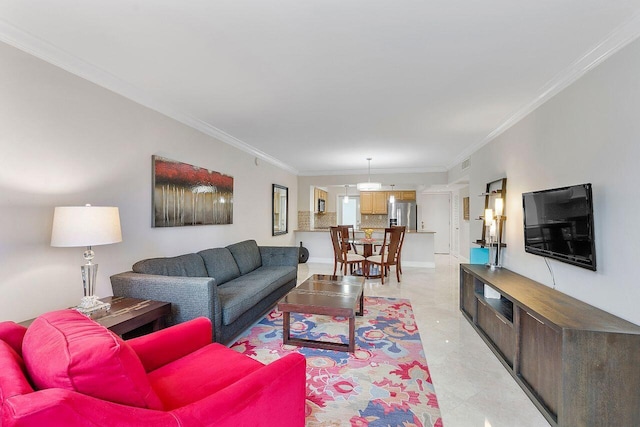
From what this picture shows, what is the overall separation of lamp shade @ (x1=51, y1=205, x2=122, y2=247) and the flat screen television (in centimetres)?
326

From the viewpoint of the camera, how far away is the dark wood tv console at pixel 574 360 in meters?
1.58

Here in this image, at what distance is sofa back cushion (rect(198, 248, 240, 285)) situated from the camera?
3.38 meters

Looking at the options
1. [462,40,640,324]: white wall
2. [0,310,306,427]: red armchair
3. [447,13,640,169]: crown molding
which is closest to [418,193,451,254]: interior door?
[447,13,640,169]: crown molding

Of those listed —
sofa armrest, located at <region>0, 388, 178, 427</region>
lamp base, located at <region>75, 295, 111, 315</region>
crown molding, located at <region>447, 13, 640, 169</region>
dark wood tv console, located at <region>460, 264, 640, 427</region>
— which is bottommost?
dark wood tv console, located at <region>460, 264, 640, 427</region>

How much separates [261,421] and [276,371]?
0.18 metres

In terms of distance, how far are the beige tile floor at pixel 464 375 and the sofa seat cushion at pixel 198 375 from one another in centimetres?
128

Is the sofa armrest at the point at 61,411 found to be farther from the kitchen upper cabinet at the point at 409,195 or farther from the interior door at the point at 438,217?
the interior door at the point at 438,217

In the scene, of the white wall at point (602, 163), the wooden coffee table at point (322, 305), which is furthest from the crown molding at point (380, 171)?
the wooden coffee table at point (322, 305)

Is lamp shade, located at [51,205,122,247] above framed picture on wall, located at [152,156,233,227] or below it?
below

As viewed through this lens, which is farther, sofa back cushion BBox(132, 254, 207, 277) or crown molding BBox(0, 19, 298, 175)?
sofa back cushion BBox(132, 254, 207, 277)

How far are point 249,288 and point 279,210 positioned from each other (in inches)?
132

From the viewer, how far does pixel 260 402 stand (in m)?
1.16

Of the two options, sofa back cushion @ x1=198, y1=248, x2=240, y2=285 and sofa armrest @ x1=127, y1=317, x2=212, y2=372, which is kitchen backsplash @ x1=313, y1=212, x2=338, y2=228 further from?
sofa armrest @ x1=127, y1=317, x2=212, y2=372

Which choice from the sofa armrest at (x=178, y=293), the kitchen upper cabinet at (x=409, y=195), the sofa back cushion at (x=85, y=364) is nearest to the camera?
the sofa back cushion at (x=85, y=364)
